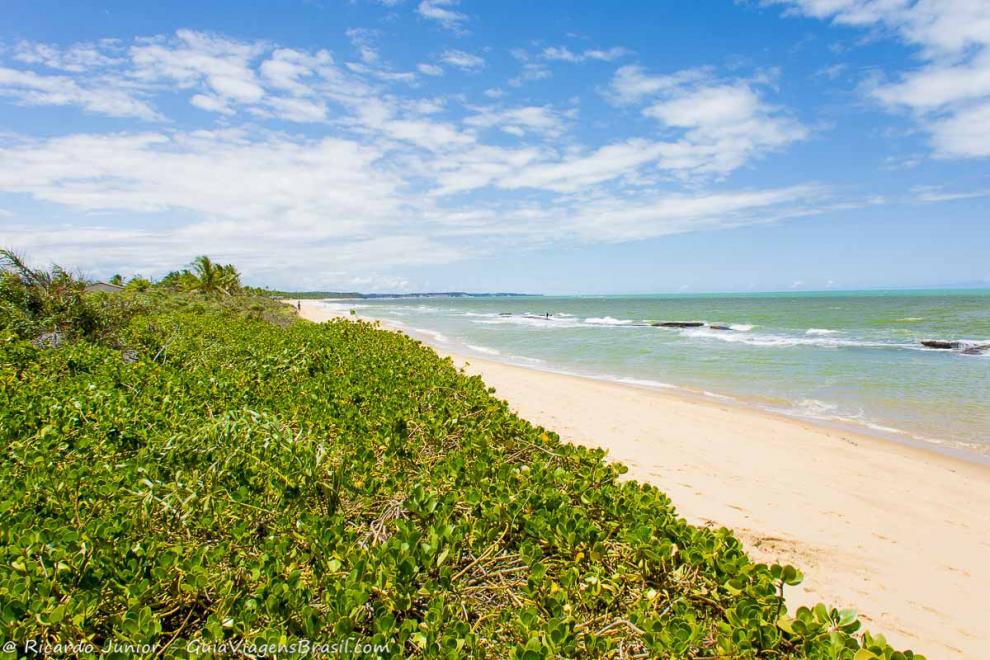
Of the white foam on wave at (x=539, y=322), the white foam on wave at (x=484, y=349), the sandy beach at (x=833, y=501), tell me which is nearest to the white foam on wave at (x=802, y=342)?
the white foam on wave at (x=539, y=322)

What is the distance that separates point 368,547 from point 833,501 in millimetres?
6126

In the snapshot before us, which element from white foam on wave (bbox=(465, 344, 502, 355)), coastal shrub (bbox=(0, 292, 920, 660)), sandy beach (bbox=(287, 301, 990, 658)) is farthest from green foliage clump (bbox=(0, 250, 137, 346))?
white foam on wave (bbox=(465, 344, 502, 355))

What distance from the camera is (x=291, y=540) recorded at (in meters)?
2.20

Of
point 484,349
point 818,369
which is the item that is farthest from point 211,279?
point 818,369

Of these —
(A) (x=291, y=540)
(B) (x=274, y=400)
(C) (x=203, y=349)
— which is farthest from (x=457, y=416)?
(C) (x=203, y=349)

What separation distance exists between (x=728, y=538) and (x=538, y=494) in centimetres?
83

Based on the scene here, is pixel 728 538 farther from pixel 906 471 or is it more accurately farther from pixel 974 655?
pixel 906 471

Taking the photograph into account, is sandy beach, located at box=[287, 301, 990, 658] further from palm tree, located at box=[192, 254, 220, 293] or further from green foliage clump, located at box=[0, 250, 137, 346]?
palm tree, located at box=[192, 254, 220, 293]

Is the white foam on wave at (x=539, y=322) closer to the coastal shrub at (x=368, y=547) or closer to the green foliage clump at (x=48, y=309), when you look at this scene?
the green foliage clump at (x=48, y=309)

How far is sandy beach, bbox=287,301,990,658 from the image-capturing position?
3.93m

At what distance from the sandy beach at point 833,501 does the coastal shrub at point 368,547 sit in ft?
8.92

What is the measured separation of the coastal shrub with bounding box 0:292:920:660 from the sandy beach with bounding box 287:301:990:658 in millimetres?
2719

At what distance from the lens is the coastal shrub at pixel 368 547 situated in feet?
5.19

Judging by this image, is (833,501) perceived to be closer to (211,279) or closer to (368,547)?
(368,547)
